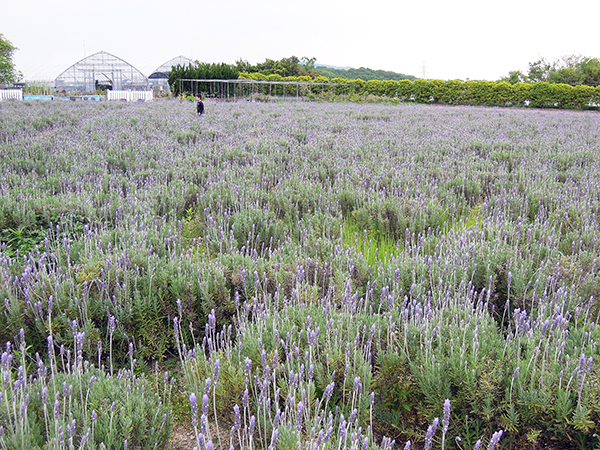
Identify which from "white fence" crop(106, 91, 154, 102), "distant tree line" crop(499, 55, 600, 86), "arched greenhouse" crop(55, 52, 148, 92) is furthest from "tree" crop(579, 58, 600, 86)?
"arched greenhouse" crop(55, 52, 148, 92)

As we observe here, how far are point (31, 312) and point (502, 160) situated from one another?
7841 mm

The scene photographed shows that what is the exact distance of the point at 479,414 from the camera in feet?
6.46

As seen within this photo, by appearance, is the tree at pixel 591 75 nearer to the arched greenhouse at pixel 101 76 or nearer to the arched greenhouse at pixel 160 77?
the arched greenhouse at pixel 160 77

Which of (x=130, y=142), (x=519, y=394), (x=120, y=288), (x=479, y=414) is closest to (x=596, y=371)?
(x=519, y=394)

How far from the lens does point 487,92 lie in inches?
1487

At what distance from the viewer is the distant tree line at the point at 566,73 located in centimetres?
4941

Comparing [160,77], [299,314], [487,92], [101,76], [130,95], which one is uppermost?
[160,77]

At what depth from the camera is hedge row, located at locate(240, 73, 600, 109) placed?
35625 mm

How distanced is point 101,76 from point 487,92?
163 feet

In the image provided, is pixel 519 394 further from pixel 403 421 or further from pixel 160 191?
pixel 160 191

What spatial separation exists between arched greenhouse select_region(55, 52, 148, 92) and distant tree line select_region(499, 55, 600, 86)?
52721 mm

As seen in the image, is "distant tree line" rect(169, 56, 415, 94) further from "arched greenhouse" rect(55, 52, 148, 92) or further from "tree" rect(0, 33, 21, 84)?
"tree" rect(0, 33, 21, 84)

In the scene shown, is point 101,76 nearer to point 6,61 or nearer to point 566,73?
point 6,61

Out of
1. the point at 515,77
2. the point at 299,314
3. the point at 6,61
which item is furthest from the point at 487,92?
the point at 6,61
